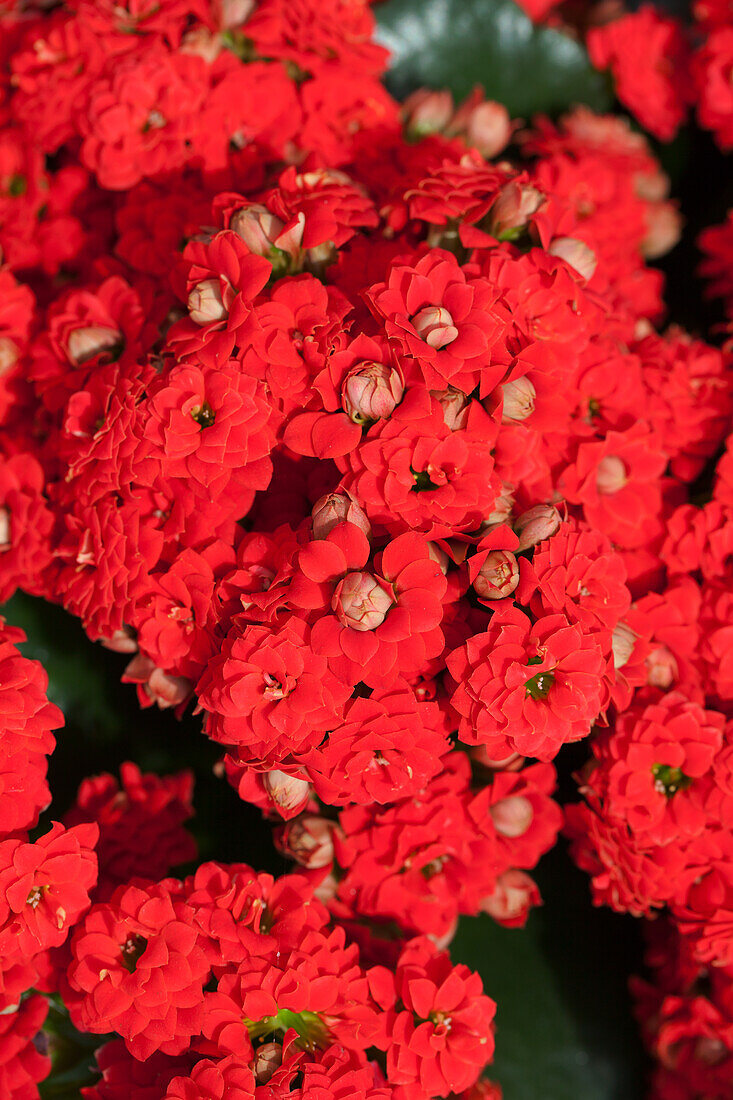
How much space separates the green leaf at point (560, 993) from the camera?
A: 2.99ft

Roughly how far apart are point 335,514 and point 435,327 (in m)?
0.14

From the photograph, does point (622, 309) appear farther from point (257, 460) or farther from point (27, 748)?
point (27, 748)

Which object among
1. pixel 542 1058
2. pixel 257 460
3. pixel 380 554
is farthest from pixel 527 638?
pixel 542 1058

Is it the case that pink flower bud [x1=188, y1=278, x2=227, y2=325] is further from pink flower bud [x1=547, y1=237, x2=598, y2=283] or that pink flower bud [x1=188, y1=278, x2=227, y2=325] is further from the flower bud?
the flower bud

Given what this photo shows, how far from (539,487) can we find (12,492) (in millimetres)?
418

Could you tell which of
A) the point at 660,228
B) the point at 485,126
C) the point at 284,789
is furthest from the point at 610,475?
the point at 660,228

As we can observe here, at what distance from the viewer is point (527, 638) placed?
0.55 meters

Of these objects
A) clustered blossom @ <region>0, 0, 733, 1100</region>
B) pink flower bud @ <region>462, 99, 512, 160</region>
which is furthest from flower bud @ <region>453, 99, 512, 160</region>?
clustered blossom @ <region>0, 0, 733, 1100</region>

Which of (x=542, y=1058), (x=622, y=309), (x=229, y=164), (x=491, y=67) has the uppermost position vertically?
(x=229, y=164)

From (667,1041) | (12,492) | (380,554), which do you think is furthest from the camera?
(667,1041)

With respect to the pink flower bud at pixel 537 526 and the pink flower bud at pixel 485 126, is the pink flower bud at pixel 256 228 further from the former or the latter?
the pink flower bud at pixel 485 126

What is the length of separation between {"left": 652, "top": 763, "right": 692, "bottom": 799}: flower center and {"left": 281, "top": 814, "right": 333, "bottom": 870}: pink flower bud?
0.83ft

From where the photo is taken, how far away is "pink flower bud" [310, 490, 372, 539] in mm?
550

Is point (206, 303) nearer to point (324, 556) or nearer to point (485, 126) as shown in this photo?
point (324, 556)
